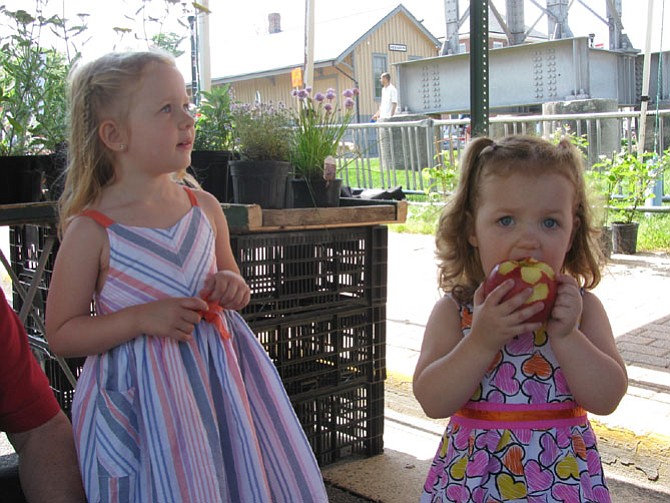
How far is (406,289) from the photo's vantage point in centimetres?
679

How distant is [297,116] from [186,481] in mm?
1741

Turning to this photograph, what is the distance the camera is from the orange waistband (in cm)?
159

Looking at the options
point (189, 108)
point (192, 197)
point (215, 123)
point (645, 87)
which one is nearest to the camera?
point (192, 197)

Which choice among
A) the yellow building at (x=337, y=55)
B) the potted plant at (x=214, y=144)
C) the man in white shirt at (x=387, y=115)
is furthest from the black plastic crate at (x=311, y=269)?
the yellow building at (x=337, y=55)

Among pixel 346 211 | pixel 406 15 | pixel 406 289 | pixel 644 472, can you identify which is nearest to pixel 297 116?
pixel 346 211

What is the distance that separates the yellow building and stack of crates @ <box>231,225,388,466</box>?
28232 mm

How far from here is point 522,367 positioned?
5.34 ft

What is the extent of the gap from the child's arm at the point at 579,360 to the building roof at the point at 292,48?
30.4 metres

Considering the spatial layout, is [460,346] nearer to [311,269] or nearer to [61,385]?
[311,269]

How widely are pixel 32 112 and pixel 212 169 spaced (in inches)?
38.7

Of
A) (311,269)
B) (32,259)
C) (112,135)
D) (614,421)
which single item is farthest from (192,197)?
(614,421)

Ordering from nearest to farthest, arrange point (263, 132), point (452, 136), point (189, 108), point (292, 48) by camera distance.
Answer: point (189, 108)
point (263, 132)
point (452, 136)
point (292, 48)

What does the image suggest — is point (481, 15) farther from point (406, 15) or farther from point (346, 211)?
point (406, 15)

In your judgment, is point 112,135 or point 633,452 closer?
point 112,135
